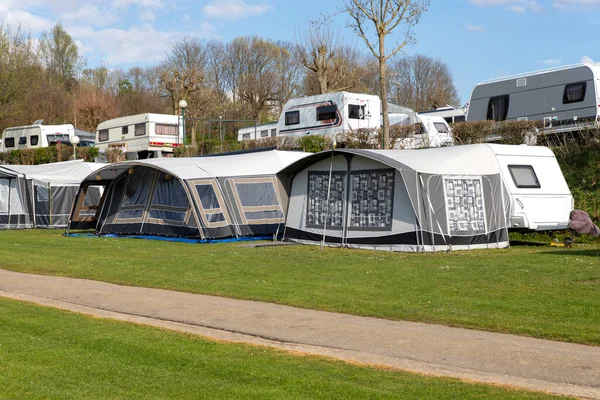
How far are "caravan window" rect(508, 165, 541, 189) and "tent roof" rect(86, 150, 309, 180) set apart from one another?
640 centimetres

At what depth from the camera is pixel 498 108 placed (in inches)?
1059

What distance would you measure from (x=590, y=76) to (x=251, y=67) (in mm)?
45366

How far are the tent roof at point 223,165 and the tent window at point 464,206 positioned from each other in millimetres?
6096

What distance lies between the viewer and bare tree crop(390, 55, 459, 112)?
215 ft

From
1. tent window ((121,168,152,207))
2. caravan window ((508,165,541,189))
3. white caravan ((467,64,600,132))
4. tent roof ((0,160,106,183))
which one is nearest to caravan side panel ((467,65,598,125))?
white caravan ((467,64,600,132))

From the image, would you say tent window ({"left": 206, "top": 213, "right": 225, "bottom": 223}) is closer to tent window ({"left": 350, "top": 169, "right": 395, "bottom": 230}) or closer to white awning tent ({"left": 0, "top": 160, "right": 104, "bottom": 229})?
tent window ({"left": 350, "top": 169, "right": 395, "bottom": 230})

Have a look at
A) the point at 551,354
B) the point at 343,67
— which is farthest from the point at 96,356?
the point at 343,67

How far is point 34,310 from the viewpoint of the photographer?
32.1ft

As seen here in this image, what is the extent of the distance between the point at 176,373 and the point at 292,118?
2602cm

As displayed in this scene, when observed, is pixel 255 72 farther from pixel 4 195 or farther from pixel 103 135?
pixel 4 195

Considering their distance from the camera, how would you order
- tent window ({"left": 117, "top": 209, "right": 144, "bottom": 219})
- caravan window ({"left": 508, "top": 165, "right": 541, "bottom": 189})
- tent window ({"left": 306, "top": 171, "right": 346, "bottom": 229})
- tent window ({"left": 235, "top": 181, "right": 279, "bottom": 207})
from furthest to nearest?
1. tent window ({"left": 117, "top": 209, "right": 144, "bottom": 219})
2. tent window ({"left": 235, "top": 181, "right": 279, "bottom": 207})
3. tent window ({"left": 306, "top": 171, "right": 346, "bottom": 229})
4. caravan window ({"left": 508, "top": 165, "right": 541, "bottom": 189})

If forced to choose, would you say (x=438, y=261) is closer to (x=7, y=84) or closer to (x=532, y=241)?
(x=532, y=241)

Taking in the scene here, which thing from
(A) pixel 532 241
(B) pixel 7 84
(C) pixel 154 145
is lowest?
(A) pixel 532 241

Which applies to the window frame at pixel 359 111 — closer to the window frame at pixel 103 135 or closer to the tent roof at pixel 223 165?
the tent roof at pixel 223 165
